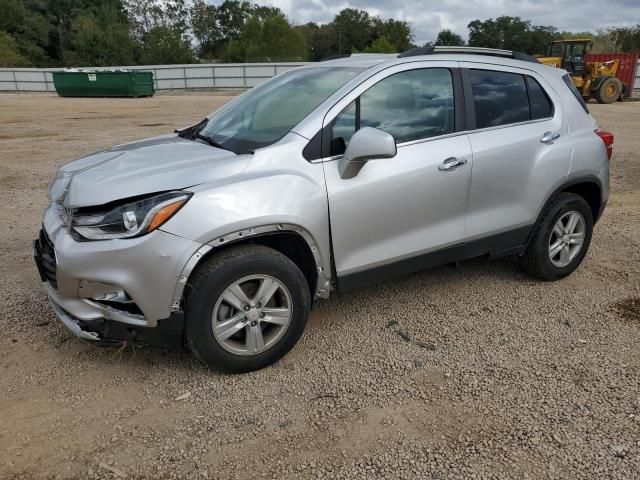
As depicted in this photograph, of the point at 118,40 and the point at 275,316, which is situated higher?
the point at 118,40

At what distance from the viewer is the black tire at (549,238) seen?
13.6 ft

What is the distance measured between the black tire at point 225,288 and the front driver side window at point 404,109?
0.77 meters

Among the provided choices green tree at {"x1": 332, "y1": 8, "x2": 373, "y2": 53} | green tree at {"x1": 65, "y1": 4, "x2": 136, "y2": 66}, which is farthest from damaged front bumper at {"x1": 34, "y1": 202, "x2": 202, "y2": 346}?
green tree at {"x1": 332, "y1": 8, "x2": 373, "y2": 53}

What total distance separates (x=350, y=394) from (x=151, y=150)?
6.52 ft

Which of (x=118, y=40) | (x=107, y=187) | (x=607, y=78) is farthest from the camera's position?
(x=118, y=40)

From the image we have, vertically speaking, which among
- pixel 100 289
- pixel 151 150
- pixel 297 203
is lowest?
pixel 100 289

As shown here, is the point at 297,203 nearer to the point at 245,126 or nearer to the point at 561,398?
the point at 245,126

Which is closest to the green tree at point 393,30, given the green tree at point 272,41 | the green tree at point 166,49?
the green tree at point 272,41

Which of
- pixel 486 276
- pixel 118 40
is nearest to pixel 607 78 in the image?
pixel 486 276

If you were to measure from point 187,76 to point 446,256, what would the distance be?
3672 cm

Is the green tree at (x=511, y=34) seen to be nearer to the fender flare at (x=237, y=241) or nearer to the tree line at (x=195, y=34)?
the tree line at (x=195, y=34)

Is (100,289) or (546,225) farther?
(546,225)

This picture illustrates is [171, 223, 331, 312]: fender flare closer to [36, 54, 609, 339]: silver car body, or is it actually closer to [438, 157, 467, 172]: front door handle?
Result: [36, 54, 609, 339]: silver car body

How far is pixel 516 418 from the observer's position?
2.75m
